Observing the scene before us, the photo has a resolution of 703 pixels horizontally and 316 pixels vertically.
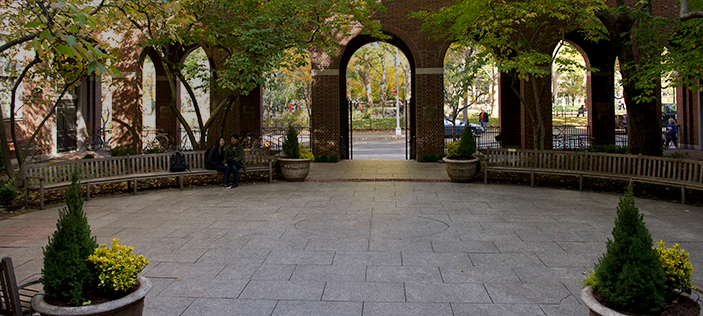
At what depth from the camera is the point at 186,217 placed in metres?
9.05

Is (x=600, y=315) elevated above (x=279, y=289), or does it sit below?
above

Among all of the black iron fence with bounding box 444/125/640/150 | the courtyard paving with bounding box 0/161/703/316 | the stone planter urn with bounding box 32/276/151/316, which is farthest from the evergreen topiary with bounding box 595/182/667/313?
the black iron fence with bounding box 444/125/640/150

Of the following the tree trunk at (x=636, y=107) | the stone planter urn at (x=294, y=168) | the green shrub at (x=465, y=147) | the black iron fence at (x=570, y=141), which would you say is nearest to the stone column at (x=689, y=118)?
the black iron fence at (x=570, y=141)

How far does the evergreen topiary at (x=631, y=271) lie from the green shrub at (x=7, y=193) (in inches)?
411

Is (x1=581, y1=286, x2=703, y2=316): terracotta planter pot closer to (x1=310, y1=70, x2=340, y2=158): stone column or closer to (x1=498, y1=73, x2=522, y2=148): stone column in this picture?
(x1=310, y1=70, x2=340, y2=158): stone column

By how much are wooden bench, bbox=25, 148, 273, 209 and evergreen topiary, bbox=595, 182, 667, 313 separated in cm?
820

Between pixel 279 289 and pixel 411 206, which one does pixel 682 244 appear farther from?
pixel 279 289

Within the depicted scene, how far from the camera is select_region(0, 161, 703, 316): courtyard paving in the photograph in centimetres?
493

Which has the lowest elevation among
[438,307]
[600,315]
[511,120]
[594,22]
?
[438,307]

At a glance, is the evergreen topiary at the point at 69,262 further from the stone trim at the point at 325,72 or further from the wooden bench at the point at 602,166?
the stone trim at the point at 325,72

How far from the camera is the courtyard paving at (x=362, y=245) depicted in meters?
4.93

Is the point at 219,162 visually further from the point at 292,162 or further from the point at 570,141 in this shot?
the point at 570,141

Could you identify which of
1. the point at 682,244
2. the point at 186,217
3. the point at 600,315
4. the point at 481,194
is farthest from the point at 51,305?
the point at 481,194

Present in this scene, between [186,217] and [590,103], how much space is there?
841 inches
